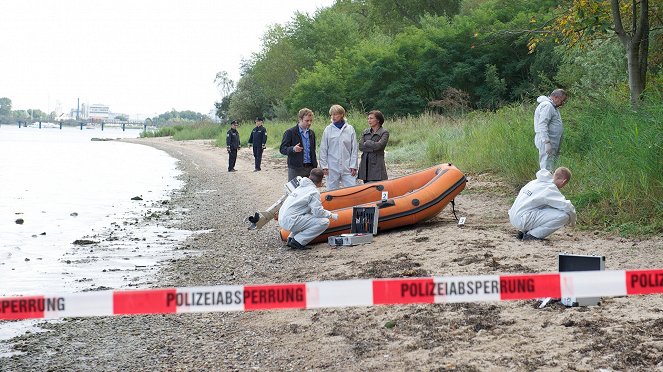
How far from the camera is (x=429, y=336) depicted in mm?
6645

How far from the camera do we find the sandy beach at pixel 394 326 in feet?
19.5

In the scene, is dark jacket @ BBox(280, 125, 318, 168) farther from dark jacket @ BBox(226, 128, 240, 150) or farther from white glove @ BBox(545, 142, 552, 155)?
dark jacket @ BBox(226, 128, 240, 150)

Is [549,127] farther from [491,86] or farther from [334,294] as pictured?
[491,86]

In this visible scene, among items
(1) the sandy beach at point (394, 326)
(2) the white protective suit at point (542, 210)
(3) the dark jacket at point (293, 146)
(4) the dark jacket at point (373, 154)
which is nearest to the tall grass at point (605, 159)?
(1) the sandy beach at point (394, 326)

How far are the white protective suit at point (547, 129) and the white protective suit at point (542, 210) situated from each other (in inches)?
88.4

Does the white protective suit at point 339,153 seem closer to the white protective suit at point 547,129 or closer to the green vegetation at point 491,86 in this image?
the white protective suit at point 547,129

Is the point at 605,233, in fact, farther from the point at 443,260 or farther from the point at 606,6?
the point at 606,6

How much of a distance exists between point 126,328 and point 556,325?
3861 mm


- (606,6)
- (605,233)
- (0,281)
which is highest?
(606,6)

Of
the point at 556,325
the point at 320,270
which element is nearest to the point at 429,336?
the point at 556,325

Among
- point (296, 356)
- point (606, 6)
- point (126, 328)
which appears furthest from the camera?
point (606, 6)

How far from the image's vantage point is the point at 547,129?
40.6ft

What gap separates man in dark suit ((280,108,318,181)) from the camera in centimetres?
1314

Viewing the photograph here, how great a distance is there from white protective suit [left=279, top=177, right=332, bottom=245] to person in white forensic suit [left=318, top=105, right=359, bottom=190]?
3.66 ft
